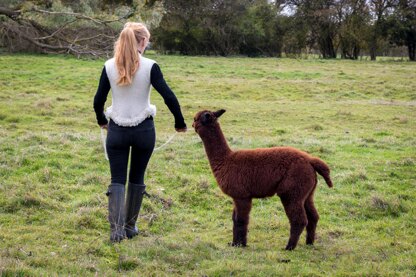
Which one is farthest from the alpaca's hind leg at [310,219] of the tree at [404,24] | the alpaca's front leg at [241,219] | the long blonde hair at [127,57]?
the tree at [404,24]

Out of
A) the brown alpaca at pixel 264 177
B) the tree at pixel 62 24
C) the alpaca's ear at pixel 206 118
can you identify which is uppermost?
the tree at pixel 62 24

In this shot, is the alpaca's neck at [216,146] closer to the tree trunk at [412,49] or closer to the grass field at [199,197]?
the grass field at [199,197]

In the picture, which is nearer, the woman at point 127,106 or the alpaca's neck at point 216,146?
the woman at point 127,106

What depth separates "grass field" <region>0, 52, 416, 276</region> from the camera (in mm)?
5230

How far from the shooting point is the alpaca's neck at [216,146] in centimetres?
616

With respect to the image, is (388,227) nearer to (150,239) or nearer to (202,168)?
(150,239)

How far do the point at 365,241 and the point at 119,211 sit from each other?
2920 millimetres

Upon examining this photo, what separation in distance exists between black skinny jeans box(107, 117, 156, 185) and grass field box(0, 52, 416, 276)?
815 mm

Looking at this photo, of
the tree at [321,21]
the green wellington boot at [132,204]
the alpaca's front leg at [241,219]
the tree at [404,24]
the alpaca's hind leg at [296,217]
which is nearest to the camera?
the alpaca's hind leg at [296,217]

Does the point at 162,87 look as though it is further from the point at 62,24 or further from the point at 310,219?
the point at 62,24

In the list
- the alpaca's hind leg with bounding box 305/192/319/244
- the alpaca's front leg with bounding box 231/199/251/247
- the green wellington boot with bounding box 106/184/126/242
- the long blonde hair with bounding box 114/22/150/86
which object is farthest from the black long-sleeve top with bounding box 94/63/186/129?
the alpaca's hind leg with bounding box 305/192/319/244

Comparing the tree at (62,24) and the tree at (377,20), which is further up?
the tree at (377,20)

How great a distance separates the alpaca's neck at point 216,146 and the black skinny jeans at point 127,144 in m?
0.73

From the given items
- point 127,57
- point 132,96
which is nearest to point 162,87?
point 132,96
